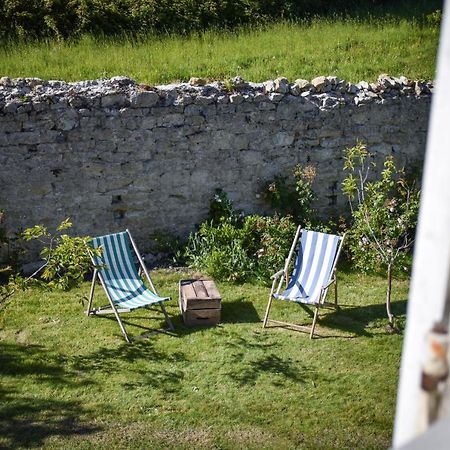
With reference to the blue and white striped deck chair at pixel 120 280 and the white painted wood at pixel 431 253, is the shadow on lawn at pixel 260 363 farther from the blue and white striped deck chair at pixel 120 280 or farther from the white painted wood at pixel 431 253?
the white painted wood at pixel 431 253

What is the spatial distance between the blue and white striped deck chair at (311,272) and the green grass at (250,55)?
305 centimetres

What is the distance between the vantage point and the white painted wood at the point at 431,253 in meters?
1.42

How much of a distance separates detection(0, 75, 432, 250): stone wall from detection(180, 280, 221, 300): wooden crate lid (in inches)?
53.3

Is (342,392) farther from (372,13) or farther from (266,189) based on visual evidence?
(372,13)

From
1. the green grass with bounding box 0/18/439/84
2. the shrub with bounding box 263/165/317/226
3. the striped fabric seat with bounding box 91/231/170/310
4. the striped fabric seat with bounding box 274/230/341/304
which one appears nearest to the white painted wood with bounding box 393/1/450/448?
the striped fabric seat with bounding box 91/231/170/310

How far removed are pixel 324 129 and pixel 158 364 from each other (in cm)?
412

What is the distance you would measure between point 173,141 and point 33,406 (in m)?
3.82

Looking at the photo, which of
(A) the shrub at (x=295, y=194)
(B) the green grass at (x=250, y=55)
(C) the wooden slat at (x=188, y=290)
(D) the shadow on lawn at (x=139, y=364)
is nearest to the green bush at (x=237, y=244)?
(A) the shrub at (x=295, y=194)

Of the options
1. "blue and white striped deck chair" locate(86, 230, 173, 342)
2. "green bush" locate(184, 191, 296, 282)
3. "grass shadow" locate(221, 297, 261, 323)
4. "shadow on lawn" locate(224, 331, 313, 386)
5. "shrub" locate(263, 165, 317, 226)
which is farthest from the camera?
"shrub" locate(263, 165, 317, 226)

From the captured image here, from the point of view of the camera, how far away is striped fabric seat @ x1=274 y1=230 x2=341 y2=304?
7163 mm

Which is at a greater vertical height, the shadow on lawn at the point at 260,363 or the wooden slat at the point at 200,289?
the wooden slat at the point at 200,289

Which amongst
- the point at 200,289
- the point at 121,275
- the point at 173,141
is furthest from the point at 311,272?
the point at 173,141

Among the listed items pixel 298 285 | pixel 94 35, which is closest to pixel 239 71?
pixel 94 35

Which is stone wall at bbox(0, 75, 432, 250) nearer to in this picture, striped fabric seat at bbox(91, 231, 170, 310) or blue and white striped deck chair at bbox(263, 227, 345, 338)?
striped fabric seat at bbox(91, 231, 170, 310)
